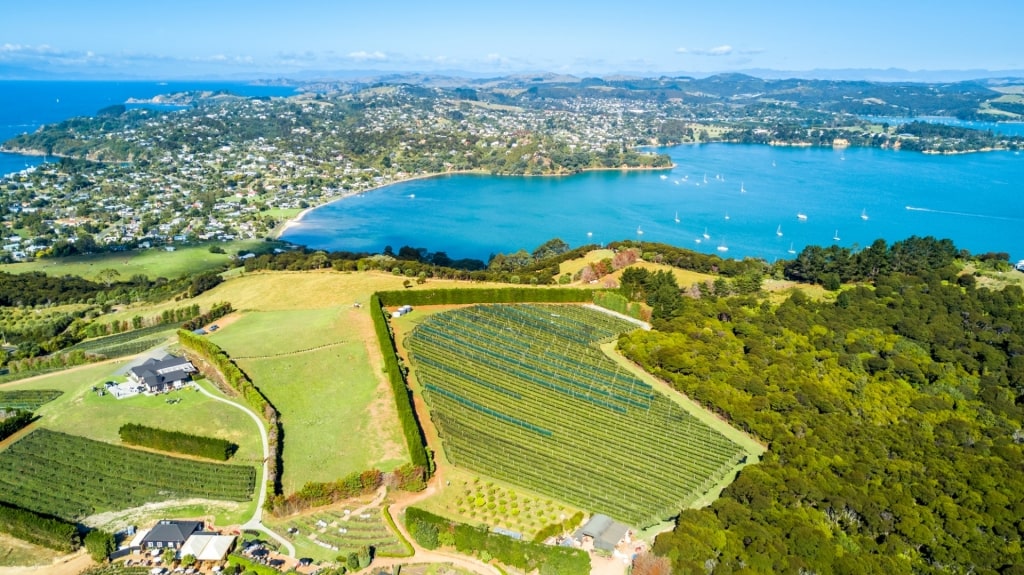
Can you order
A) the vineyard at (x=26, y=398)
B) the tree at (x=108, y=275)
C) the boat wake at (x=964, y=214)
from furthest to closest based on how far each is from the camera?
the boat wake at (x=964, y=214) < the tree at (x=108, y=275) < the vineyard at (x=26, y=398)

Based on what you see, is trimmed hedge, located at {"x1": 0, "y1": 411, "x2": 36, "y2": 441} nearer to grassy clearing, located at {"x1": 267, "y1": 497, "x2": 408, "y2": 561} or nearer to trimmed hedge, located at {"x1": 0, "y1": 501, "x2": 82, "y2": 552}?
trimmed hedge, located at {"x1": 0, "y1": 501, "x2": 82, "y2": 552}

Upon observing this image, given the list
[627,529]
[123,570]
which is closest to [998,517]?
[627,529]

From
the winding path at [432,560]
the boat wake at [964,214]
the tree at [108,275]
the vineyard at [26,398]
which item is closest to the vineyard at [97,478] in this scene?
the vineyard at [26,398]

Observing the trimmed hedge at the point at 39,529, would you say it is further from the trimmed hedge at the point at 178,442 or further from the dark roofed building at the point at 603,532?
the dark roofed building at the point at 603,532

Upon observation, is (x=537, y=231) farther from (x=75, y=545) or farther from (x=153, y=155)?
(x=153, y=155)

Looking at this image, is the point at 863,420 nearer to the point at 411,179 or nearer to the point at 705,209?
the point at 705,209

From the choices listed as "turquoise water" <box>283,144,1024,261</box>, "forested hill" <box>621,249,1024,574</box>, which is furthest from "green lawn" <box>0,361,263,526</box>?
"turquoise water" <box>283,144,1024,261</box>

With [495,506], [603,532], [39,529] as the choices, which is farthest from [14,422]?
[603,532]

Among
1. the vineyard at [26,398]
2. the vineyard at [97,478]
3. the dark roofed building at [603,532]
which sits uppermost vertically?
the dark roofed building at [603,532]
